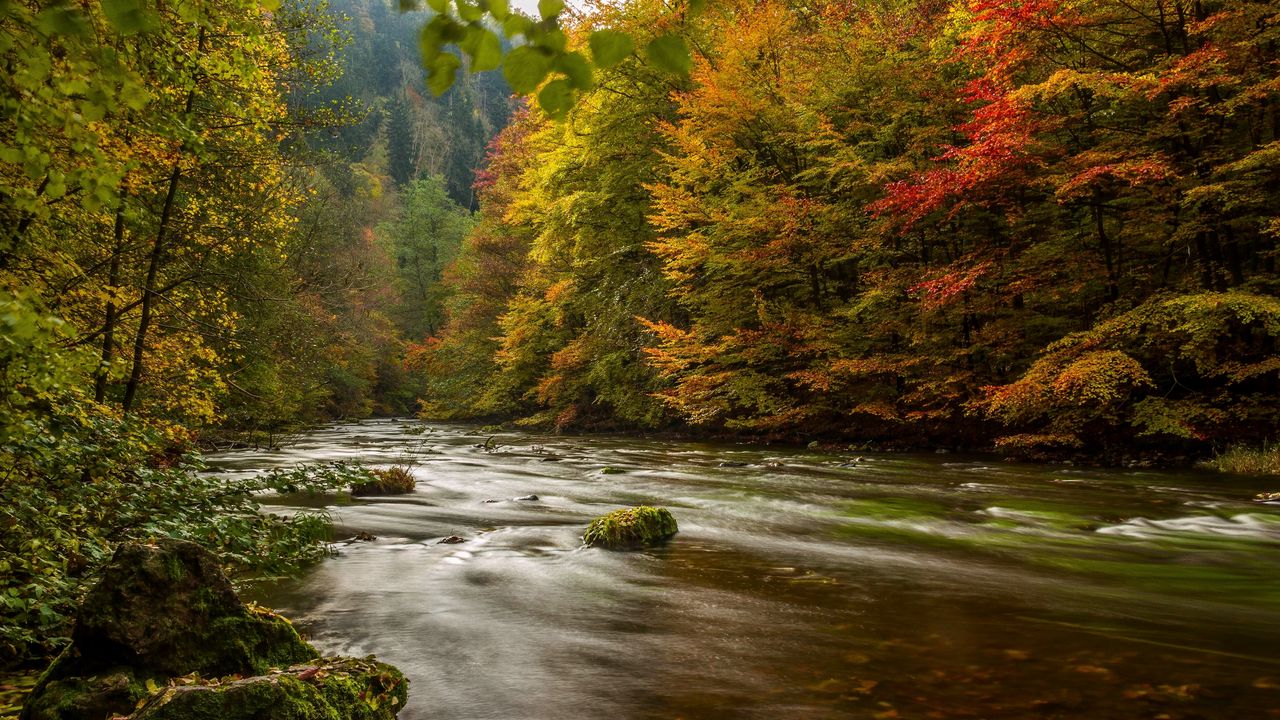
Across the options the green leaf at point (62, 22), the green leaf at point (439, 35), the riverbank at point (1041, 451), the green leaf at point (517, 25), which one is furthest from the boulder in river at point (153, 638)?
the riverbank at point (1041, 451)

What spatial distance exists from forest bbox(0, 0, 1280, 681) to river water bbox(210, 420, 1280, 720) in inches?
55.7

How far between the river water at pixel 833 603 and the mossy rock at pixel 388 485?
1.60ft

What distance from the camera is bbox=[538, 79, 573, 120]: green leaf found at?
1.50m

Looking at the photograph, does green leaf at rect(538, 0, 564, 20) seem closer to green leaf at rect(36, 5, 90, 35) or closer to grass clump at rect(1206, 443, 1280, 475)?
green leaf at rect(36, 5, 90, 35)

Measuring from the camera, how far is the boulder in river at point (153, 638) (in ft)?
8.37

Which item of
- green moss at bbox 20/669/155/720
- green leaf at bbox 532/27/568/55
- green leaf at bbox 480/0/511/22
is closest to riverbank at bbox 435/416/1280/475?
green leaf at bbox 532/27/568/55

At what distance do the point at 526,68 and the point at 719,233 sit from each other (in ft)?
47.4

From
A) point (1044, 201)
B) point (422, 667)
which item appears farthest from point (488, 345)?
point (422, 667)

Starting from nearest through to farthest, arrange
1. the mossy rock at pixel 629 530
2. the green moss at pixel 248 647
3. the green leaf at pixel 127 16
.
Answer: the green leaf at pixel 127 16, the green moss at pixel 248 647, the mossy rock at pixel 629 530

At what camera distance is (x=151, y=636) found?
2783mm

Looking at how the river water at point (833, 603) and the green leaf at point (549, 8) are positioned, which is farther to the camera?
the river water at point (833, 603)

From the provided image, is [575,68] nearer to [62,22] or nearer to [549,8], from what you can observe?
[549,8]

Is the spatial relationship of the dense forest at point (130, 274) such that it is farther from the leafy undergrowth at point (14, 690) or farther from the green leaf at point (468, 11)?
the green leaf at point (468, 11)

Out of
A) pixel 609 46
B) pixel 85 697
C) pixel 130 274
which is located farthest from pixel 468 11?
pixel 130 274
